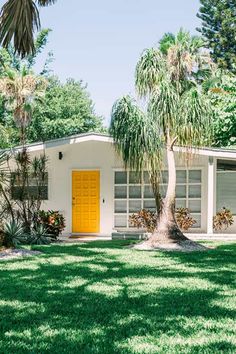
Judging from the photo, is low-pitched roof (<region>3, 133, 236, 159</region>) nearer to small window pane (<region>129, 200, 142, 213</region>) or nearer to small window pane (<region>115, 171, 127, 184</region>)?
small window pane (<region>115, 171, 127, 184</region>)

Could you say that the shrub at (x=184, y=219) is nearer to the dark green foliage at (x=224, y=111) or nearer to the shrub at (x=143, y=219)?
the shrub at (x=143, y=219)

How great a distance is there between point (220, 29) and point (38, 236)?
2412 cm

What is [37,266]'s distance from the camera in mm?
9672

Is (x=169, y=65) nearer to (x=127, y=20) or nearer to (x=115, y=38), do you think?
(x=127, y=20)

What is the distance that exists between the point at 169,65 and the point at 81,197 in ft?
19.6

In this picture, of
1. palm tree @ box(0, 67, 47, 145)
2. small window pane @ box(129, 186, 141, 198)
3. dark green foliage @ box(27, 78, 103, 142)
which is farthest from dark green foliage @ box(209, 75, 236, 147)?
dark green foliage @ box(27, 78, 103, 142)

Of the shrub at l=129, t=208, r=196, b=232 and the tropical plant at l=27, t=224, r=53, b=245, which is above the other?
the shrub at l=129, t=208, r=196, b=232

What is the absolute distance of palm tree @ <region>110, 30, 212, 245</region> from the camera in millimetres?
12773

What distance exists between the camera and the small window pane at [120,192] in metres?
17.8

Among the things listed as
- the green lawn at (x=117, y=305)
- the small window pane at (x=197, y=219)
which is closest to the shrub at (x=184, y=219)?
the small window pane at (x=197, y=219)

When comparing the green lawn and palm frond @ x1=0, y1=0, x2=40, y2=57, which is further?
palm frond @ x1=0, y1=0, x2=40, y2=57

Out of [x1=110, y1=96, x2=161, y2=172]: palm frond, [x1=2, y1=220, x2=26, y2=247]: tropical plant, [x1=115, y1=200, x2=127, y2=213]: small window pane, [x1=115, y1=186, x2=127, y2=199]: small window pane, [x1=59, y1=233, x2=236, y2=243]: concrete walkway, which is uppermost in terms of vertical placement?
[x1=110, y1=96, x2=161, y2=172]: palm frond

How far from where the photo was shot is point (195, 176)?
17578 millimetres

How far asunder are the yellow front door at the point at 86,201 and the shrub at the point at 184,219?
106 inches
